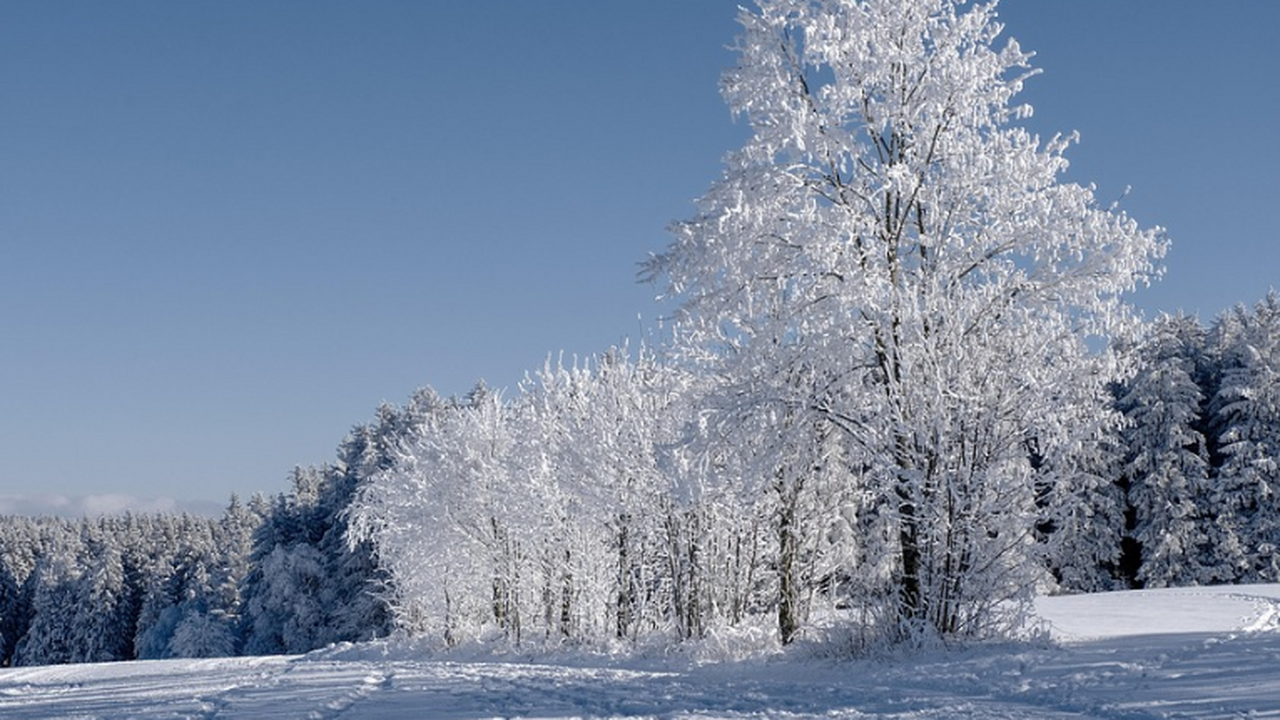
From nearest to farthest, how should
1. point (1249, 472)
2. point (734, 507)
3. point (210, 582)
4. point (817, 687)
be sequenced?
point (817, 687) < point (734, 507) < point (1249, 472) < point (210, 582)

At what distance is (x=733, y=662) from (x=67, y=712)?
8.47 m

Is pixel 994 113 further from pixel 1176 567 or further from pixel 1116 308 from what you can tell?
pixel 1176 567

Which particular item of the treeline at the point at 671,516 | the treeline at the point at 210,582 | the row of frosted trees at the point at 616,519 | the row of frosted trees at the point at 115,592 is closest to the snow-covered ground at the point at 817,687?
the treeline at the point at 671,516

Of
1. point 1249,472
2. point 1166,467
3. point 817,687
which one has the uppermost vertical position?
point 1166,467

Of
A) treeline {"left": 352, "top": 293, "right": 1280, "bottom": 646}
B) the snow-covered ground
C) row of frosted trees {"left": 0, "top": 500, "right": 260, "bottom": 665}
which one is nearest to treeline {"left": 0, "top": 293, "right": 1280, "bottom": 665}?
treeline {"left": 352, "top": 293, "right": 1280, "bottom": 646}

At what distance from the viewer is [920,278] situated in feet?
42.7

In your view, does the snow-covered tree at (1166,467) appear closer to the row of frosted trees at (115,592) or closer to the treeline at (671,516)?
the treeline at (671,516)

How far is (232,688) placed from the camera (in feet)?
44.9

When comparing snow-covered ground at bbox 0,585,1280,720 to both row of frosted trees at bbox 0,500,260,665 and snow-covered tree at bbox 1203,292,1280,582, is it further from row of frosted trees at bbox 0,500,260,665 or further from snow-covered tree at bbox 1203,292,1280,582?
row of frosted trees at bbox 0,500,260,665

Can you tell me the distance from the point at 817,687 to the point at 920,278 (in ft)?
17.5

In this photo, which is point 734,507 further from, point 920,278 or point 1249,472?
point 1249,472

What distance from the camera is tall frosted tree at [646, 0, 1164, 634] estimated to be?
40.5 feet

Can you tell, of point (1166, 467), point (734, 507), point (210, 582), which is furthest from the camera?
point (210, 582)

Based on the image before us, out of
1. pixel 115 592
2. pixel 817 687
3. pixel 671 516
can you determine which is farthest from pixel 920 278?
pixel 115 592
